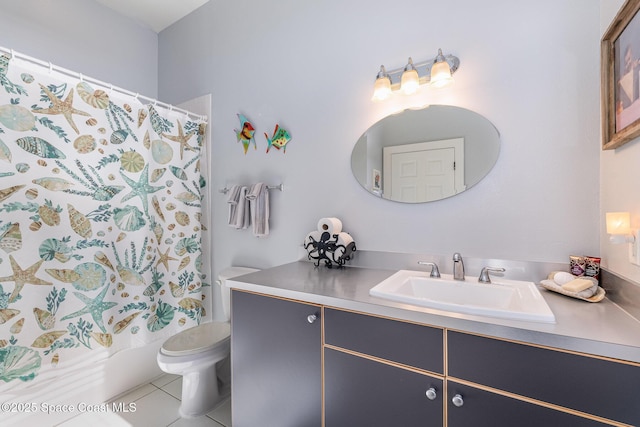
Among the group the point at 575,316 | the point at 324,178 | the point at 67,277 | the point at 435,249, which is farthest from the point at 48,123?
the point at 575,316

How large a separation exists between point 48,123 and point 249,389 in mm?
1652

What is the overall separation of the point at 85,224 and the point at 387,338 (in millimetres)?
1723

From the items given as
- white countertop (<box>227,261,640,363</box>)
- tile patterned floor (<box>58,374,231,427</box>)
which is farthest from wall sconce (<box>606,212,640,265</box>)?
tile patterned floor (<box>58,374,231,427</box>)

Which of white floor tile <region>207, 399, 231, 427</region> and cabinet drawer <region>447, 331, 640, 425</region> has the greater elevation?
cabinet drawer <region>447, 331, 640, 425</region>

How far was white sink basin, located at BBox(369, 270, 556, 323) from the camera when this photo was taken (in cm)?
87

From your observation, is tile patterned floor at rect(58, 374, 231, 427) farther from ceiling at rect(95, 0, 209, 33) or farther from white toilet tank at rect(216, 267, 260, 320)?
ceiling at rect(95, 0, 209, 33)

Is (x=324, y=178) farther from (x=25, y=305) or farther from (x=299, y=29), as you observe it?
(x=25, y=305)

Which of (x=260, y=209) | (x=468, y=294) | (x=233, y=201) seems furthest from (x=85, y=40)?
(x=468, y=294)

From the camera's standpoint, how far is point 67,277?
156 centimetres

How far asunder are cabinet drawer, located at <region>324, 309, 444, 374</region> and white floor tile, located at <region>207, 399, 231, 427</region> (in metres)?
1.06

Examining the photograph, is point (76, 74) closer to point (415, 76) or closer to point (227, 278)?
point (227, 278)

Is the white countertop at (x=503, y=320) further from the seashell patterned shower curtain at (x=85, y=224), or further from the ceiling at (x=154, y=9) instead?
the ceiling at (x=154, y=9)

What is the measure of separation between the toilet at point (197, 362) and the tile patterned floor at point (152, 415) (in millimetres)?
58

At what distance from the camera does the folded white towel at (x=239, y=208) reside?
200cm
